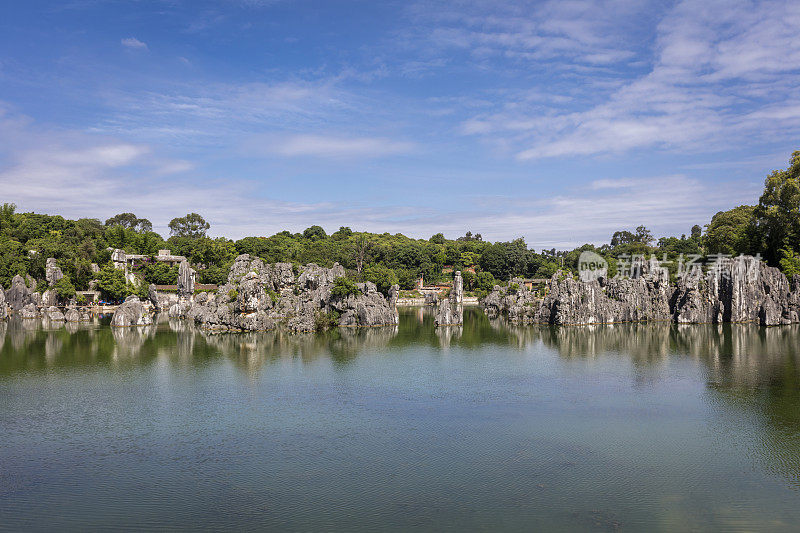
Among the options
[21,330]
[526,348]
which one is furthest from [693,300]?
[21,330]

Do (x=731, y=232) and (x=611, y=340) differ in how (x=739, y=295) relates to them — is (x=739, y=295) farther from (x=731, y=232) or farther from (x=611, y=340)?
(x=611, y=340)

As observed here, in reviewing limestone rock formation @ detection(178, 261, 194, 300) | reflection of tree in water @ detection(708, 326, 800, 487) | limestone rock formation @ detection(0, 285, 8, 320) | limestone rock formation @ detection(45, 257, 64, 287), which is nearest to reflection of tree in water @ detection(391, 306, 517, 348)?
reflection of tree in water @ detection(708, 326, 800, 487)

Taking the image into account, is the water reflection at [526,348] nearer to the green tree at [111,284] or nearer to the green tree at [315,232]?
the green tree at [111,284]

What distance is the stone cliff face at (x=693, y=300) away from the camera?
47625 mm

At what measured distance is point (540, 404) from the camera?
21766mm

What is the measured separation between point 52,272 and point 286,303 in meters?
27.4

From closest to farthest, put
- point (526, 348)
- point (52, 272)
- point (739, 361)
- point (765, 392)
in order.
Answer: point (765, 392)
point (739, 361)
point (526, 348)
point (52, 272)

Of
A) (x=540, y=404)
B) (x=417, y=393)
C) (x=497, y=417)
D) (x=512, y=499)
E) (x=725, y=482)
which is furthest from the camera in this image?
(x=417, y=393)

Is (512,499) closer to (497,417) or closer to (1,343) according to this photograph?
(497,417)

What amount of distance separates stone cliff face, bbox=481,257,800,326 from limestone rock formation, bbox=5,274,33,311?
47.9 metres

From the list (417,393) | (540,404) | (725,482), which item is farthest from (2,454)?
(725,482)

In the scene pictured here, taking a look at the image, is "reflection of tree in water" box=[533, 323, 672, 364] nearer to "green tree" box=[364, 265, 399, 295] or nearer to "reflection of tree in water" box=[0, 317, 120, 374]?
"green tree" box=[364, 265, 399, 295]

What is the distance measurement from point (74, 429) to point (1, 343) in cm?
2259

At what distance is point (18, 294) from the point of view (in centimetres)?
5356
